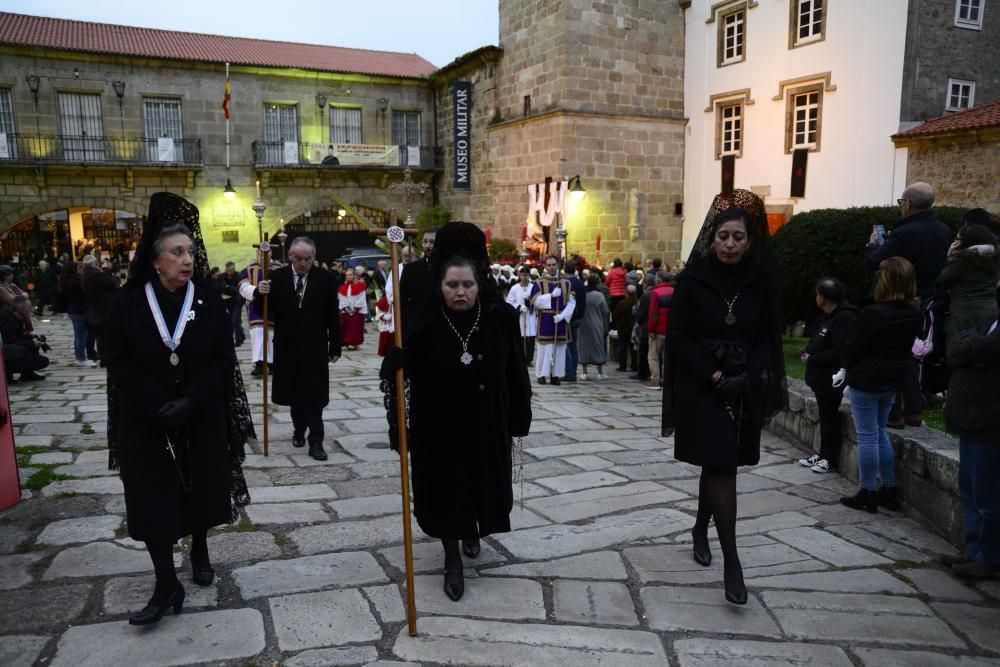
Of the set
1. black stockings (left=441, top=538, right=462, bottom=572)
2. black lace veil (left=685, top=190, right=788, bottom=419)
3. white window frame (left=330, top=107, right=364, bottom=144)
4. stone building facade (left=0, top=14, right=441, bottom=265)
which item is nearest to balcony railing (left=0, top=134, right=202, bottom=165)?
stone building facade (left=0, top=14, right=441, bottom=265)

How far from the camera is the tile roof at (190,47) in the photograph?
72.7ft

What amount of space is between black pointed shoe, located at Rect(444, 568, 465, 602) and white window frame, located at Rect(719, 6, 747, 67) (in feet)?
59.7

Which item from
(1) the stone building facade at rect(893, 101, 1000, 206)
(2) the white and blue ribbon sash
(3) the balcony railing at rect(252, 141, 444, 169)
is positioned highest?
(3) the balcony railing at rect(252, 141, 444, 169)

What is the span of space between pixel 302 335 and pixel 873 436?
4.27 meters

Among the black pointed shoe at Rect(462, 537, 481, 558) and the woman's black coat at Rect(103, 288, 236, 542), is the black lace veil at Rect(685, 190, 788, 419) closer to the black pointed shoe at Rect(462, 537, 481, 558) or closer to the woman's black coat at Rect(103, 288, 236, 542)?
the black pointed shoe at Rect(462, 537, 481, 558)

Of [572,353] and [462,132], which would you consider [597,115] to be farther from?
[572,353]

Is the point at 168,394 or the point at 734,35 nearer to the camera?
the point at 168,394

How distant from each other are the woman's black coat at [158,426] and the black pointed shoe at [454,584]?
1.13m

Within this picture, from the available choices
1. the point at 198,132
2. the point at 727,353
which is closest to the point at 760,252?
the point at 727,353

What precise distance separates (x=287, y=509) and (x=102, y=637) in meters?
1.67

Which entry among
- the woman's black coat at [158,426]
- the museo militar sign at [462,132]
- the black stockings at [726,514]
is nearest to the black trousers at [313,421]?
the woman's black coat at [158,426]

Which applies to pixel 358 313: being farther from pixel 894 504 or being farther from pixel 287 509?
pixel 894 504

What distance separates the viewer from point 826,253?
9.80 metres

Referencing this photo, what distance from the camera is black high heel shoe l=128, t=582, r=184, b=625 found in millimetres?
3230
